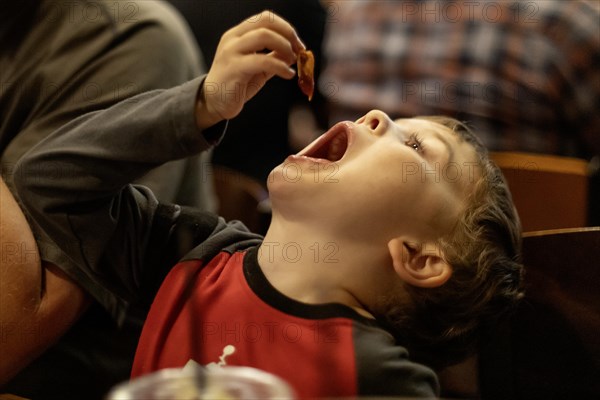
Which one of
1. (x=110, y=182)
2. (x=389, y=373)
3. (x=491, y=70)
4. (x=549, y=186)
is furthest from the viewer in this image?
(x=491, y=70)

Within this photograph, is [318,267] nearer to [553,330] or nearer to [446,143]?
[446,143]

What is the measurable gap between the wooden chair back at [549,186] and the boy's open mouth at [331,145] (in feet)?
0.96

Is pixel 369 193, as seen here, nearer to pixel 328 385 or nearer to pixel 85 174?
pixel 328 385

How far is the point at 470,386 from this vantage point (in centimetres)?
108

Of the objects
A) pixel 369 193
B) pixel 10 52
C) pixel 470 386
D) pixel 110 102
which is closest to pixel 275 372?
pixel 369 193

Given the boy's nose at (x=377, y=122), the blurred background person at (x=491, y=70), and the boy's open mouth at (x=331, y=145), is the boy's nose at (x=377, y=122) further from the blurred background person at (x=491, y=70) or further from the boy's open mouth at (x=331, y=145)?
the blurred background person at (x=491, y=70)

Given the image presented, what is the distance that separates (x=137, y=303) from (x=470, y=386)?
1.52ft

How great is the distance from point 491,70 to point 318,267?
50.7 inches

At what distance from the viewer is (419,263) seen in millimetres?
952

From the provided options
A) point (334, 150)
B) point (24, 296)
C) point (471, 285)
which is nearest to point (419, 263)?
point (471, 285)

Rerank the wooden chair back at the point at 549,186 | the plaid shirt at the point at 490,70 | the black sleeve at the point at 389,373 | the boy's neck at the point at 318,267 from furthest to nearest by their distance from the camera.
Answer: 1. the plaid shirt at the point at 490,70
2. the wooden chair back at the point at 549,186
3. the boy's neck at the point at 318,267
4. the black sleeve at the point at 389,373

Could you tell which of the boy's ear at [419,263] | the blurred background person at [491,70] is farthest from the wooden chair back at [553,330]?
the blurred background person at [491,70]

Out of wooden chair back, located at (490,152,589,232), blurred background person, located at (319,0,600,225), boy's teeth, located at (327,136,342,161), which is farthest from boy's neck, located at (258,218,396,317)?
blurred background person, located at (319,0,600,225)

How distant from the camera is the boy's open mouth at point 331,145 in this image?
0.98 meters
